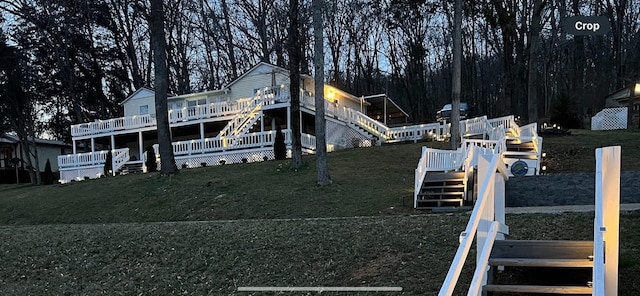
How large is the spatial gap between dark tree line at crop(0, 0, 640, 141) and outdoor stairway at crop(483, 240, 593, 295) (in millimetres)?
17418

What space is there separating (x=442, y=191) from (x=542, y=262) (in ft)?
25.3

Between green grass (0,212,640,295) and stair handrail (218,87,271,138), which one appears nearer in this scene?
green grass (0,212,640,295)

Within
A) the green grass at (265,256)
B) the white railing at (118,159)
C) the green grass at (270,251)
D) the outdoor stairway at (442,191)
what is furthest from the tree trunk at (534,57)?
the white railing at (118,159)

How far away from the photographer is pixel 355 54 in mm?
41938

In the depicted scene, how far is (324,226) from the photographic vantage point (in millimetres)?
7742

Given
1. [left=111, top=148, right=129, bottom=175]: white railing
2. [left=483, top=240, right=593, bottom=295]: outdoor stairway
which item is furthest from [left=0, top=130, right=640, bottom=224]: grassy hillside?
[left=483, top=240, right=593, bottom=295]: outdoor stairway

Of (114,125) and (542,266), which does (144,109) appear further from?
(542,266)

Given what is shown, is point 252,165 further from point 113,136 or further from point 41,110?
point 41,110

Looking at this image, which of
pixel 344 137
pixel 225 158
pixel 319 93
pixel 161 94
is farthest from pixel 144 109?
pixel 319 93

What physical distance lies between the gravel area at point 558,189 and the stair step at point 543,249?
6.83 m

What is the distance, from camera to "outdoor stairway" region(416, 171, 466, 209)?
428 inches

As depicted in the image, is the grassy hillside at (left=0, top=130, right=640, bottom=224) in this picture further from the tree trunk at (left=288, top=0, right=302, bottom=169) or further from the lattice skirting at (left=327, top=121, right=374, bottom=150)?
the lattice skirting at (left=327, top=121, right=374, bottom=150)

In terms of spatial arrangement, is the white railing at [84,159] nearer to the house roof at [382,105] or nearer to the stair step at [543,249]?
the house roof at [382,105]

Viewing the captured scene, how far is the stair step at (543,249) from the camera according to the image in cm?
391
